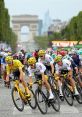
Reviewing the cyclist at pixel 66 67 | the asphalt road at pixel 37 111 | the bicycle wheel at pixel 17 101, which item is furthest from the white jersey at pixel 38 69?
the cyclist at pixel 66 67

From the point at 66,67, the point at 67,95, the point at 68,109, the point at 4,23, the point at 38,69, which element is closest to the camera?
the point at 38,69

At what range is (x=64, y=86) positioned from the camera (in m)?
19.1

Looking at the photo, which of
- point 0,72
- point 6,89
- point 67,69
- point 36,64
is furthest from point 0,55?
point 36,64

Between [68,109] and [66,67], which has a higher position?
[66,67]

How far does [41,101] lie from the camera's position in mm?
16953

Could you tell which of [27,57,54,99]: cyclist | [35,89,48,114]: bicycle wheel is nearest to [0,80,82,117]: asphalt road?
[35,89,48,114]: bicycle wheel

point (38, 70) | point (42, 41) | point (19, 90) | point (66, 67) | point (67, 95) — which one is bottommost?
point (42, 41)

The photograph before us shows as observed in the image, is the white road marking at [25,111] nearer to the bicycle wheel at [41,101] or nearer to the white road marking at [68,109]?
the bicycle wheel at [41,101]

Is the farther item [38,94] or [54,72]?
[54,72]

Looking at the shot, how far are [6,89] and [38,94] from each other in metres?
10.3

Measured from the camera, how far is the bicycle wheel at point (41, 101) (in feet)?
55.3

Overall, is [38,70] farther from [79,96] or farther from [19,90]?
[79,96]

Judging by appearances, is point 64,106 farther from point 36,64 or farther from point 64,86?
point 36,64

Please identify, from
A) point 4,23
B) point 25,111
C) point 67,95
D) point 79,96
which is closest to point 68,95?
point 67,95
